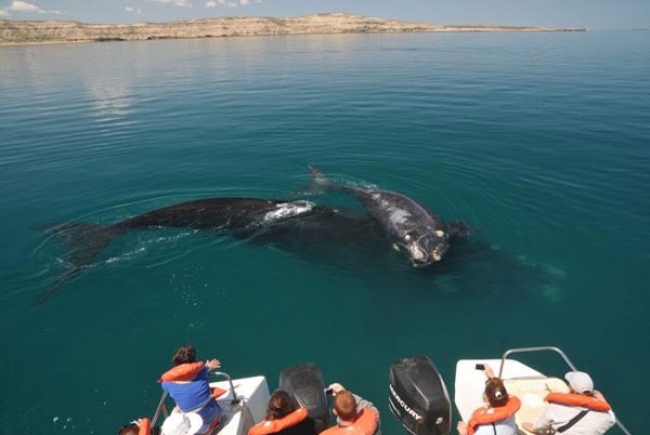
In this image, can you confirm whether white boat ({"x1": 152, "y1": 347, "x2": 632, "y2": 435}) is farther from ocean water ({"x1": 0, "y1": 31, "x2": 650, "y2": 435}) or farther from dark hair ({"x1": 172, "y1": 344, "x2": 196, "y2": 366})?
ocean water ({"x1": 0, "y1": 31, "x2": 650, "y2": 435})

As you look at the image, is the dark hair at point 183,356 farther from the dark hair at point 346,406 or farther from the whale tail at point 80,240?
the whale tail at point 80,240

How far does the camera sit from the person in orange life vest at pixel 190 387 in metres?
7.81

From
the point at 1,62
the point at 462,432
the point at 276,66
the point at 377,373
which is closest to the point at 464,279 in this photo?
the point at 377,373

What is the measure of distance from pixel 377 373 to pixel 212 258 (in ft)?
25.6

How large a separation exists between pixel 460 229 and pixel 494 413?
34.3ft

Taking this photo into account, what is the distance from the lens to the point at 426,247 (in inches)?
580

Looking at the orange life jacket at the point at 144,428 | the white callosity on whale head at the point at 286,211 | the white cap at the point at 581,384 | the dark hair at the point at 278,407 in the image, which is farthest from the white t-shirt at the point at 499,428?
the white callosity on whale head at the point at 286,211

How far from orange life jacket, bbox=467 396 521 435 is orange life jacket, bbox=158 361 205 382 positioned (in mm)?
4930

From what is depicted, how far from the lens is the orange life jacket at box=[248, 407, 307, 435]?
690cm

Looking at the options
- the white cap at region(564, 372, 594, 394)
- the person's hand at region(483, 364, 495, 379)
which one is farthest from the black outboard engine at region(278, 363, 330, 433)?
the white cap at region(564, 372, 594, 394)

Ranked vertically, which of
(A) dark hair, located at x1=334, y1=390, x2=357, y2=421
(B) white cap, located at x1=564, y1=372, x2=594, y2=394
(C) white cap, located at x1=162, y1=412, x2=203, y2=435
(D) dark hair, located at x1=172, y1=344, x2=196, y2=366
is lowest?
(C) white cap, located at x1=162, y1=412, x2=203, y2=435

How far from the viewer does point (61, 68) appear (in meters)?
70.1

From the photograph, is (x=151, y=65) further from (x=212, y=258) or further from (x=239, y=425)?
(x=239, y=425)

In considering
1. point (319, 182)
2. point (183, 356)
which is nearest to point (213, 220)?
point (319, 182)
